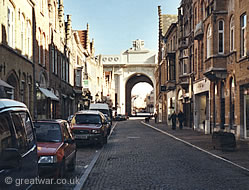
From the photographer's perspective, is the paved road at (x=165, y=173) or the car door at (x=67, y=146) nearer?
the paved road at (x=165, y=173)

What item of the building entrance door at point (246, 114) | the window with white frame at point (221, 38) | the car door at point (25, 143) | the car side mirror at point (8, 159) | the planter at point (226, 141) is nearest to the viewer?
the car side mirror at point (8, 159)

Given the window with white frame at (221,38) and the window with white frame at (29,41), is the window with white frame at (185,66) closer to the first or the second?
the window with white frame at (221,38)

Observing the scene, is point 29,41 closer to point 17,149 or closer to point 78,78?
point 17,149

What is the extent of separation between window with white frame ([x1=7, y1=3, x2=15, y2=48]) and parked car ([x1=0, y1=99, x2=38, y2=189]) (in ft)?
51.3

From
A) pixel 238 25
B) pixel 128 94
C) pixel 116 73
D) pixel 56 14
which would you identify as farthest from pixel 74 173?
pixel 128 94

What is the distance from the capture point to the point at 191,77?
3503 centimetres

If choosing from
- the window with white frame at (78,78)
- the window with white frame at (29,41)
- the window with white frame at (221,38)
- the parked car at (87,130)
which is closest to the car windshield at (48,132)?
the parked car at (87,130)

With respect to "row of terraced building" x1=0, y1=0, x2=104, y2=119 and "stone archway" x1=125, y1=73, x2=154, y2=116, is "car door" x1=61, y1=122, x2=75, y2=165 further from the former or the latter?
"stone archway" x1=125, y1=73, x2=154, y2=116

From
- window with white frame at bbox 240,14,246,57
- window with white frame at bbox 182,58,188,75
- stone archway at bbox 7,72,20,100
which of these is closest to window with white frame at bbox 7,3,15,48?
stone archway at bbox 7,72,20,100

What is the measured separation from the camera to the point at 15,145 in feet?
16.0

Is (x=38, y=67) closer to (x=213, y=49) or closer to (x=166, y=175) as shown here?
(x=213, y=49)

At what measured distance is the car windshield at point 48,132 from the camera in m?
9.52

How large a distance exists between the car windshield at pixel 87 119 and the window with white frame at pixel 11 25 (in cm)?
550

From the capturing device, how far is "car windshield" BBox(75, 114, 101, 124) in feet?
63.0
